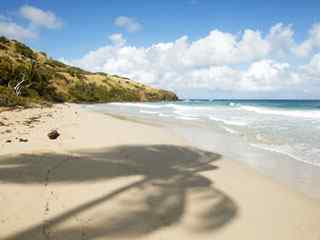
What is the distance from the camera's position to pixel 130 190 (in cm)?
515

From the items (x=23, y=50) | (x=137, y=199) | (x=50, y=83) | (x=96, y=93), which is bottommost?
(x=137, y=199)

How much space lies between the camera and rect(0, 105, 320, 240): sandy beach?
376 cm

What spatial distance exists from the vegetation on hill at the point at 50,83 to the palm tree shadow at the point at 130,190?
16316 millimetres

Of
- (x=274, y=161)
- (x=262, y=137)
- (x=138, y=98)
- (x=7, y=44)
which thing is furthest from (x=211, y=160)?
(x=138, y=98)

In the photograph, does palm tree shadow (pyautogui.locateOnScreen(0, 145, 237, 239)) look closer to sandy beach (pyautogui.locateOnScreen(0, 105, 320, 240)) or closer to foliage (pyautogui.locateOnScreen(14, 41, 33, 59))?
sandy beach (pyautogui.locateOnScreen(0, 105, 320, 240))

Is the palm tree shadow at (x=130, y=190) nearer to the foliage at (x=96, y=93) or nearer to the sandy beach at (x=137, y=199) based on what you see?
the sandy beach at (x=137, y=199)

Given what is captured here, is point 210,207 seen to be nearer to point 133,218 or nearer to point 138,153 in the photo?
point 133,218

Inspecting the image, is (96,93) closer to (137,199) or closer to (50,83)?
(50,83)

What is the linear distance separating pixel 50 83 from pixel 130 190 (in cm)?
5759

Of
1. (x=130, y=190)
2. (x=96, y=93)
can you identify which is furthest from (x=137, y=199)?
(x=96, y=93)

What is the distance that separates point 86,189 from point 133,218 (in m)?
1.37

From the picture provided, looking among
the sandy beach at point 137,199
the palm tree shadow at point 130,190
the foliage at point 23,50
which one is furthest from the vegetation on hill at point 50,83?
the sandy beach at point 137,199

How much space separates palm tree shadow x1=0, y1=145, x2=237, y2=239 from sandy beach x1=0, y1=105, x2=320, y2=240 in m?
0.01

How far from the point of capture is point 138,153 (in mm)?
8484
